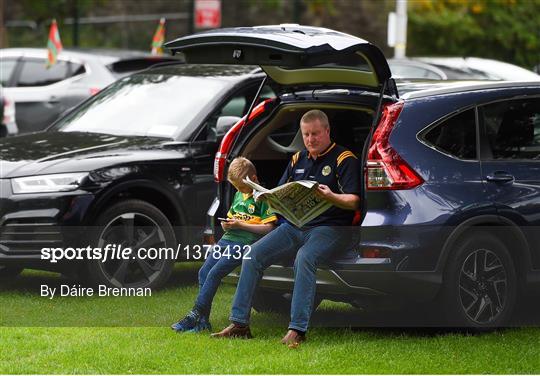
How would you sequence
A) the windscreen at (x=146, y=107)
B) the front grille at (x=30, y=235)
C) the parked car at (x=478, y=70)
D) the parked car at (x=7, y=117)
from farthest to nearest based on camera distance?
the parked car at (x=7, y=117) < the parked car at (x=478, y=70) < the windscreen at (x=146, y=107) < the front grille at (x=30, y=235)

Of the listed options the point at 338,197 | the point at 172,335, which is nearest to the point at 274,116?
the point at 338,197

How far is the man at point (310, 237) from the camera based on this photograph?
7.23 metres

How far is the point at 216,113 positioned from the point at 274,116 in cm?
167

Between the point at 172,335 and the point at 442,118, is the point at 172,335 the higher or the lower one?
the lower one

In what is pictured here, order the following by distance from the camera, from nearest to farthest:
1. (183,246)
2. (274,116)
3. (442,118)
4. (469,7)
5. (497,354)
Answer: (497,354)
(442,118)
(274,116)
(183,246)
(469,7)

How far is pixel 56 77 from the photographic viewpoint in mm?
16406

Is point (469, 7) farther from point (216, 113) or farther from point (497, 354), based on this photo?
point (497, 354)

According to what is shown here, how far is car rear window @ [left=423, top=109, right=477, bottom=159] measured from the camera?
7430 millimetres

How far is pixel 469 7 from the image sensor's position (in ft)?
96.5

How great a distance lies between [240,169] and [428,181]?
1244 mm

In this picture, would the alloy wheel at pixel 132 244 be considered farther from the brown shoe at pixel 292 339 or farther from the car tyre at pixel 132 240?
the brown shoe at pixel 292 339

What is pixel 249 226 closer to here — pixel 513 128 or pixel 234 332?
pixel 234 332

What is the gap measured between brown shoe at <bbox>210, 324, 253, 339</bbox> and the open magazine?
0.71 meters

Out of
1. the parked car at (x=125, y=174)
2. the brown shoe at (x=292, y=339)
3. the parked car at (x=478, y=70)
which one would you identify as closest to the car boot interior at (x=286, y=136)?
the parked car at (x=125, y=174)
